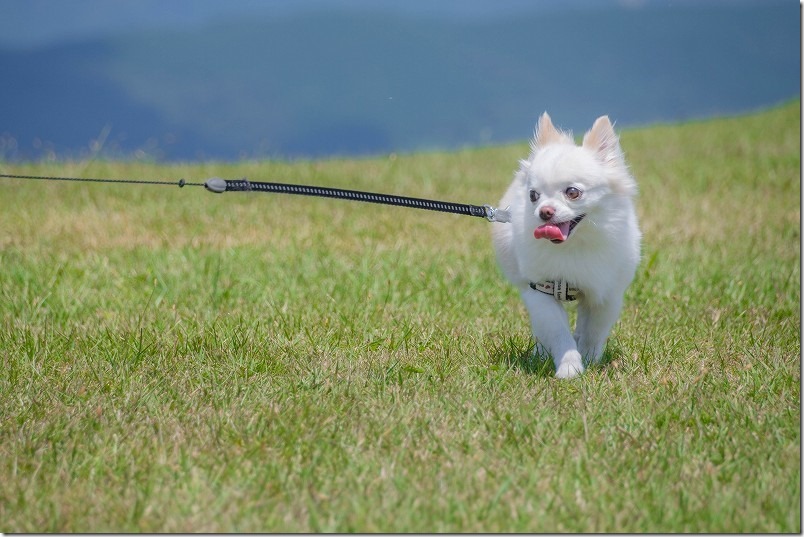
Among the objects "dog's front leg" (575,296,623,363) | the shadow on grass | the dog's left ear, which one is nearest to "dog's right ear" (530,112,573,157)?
the dog's left ear

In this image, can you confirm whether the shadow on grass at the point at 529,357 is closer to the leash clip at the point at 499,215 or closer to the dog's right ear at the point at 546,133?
the leash clip at the point at 499,215

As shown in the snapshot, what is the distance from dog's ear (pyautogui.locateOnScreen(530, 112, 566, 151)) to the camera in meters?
4.06

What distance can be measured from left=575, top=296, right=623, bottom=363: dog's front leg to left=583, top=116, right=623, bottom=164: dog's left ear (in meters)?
0.61

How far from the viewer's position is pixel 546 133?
4.07 m

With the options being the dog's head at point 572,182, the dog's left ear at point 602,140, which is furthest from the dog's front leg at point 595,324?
the dog's left ear at point 602,140

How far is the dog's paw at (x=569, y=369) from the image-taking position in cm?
388

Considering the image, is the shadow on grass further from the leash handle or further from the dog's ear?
the dog's ear

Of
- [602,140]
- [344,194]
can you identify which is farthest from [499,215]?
[344,194]

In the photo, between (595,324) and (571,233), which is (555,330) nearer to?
(595,324)

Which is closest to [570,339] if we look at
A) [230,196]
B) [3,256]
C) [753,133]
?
[3,256]

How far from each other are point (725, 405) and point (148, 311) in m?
3.05

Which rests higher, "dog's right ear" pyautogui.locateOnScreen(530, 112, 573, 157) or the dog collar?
"dog's right ear" pyautogui.locateOnScreen(530, 112, 573, 157)

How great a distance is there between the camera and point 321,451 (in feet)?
10.3

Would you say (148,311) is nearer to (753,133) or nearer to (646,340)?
(646,340)
